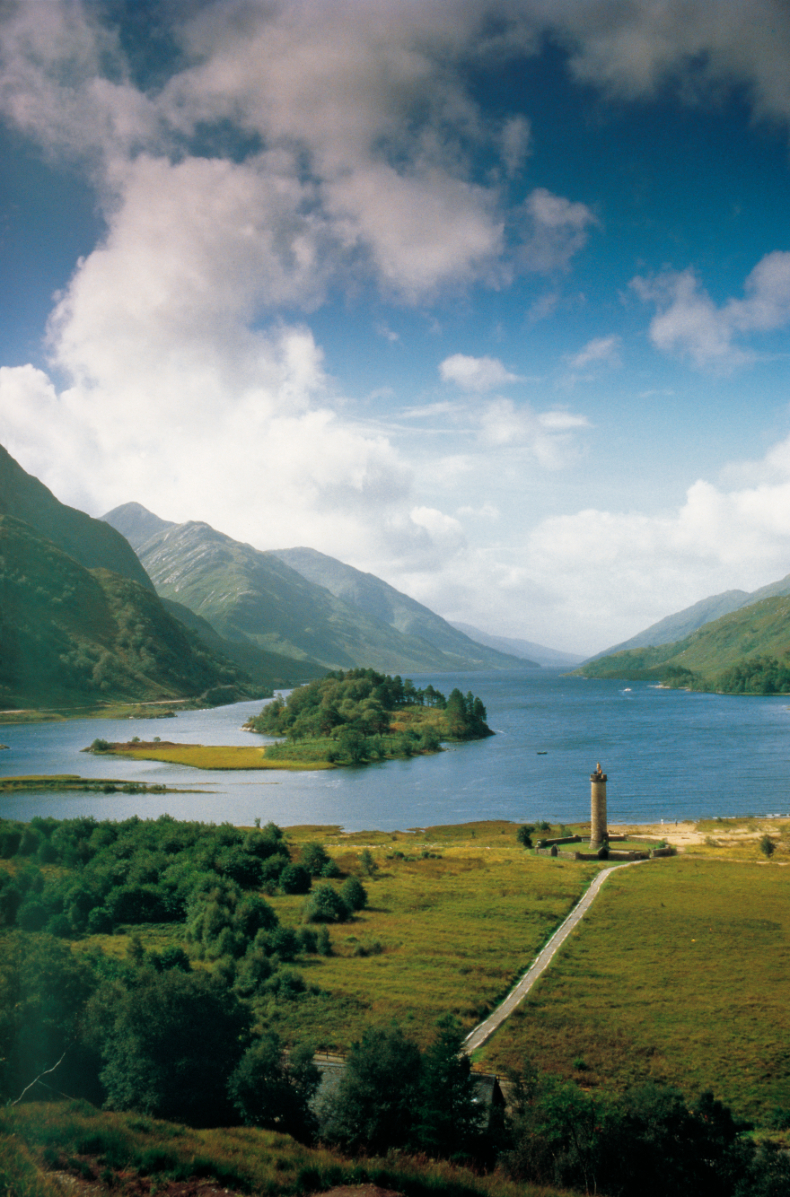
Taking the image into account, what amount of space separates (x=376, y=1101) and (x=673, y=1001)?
1842 centimetres

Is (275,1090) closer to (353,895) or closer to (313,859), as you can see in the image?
(353,895)

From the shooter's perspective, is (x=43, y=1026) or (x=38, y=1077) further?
(x=43, y=1026)

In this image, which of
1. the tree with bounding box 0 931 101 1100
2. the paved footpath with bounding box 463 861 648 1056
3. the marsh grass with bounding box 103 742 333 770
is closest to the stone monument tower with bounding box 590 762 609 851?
the paved footpath with bounding box 463 861 648 1056

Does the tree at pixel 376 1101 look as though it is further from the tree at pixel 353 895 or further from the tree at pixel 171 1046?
the tree at pixel 353 895

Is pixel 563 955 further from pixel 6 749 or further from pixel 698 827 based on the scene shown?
pixel 6 749

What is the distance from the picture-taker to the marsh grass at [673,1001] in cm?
3014

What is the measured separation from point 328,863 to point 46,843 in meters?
25.6

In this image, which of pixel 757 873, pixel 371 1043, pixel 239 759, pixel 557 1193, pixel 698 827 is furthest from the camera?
pixel 239 759

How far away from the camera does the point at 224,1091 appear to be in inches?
1133

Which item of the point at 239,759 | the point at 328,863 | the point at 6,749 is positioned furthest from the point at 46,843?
the point at 6,749

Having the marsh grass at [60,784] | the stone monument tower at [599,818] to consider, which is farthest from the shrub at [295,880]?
the marsh grass at [60,784]

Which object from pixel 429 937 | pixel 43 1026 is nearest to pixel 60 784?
pixel 429 937

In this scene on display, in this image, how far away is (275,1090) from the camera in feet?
89.0

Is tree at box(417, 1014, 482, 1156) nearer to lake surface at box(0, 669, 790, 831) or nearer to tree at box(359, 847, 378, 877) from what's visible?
tree at box(359, 847, 378, 877)
